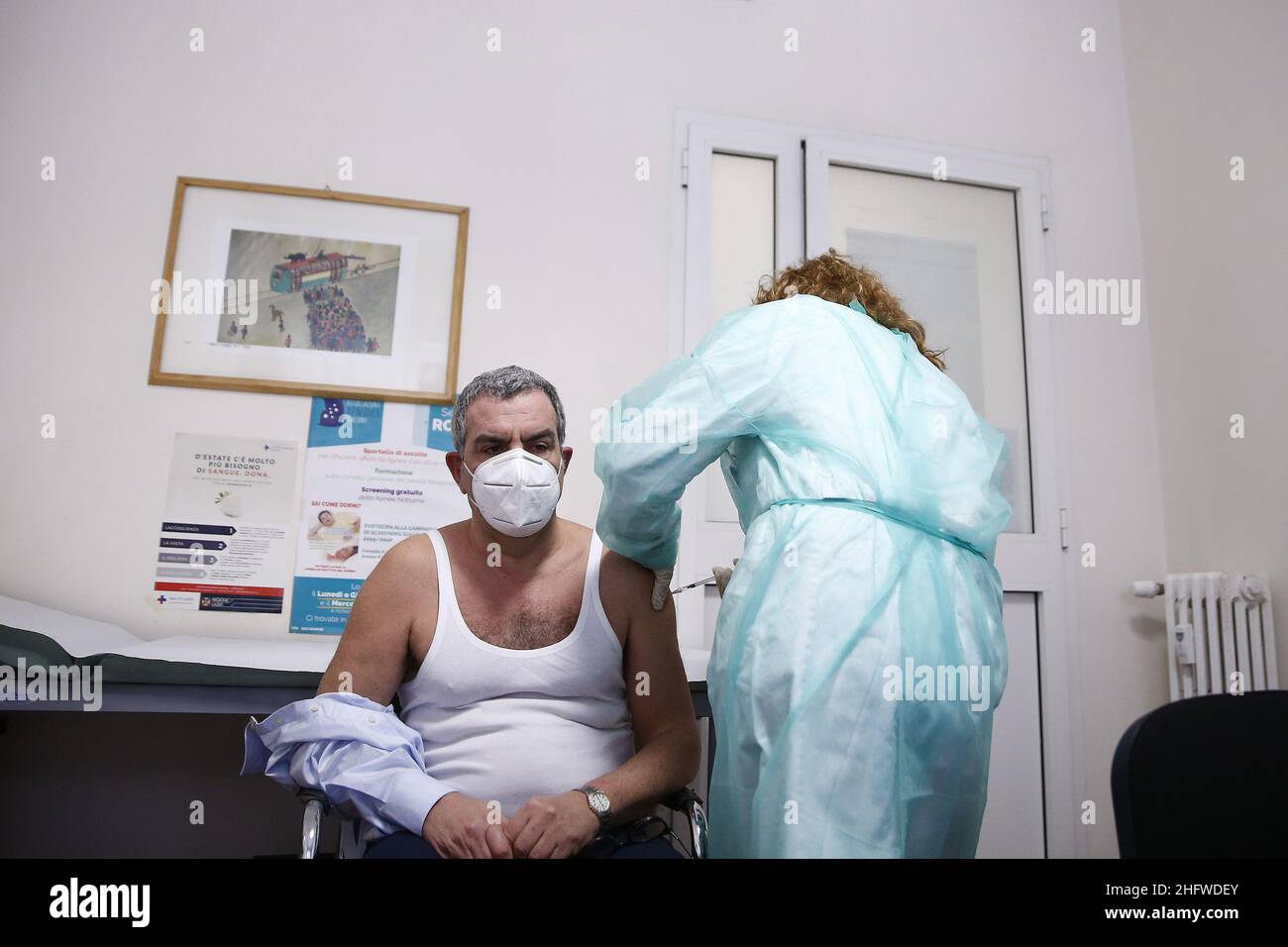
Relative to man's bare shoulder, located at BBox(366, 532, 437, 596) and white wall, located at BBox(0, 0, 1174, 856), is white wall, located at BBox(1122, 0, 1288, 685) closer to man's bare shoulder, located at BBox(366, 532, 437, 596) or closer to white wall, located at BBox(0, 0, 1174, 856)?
white wall, located at BBox(0, 0, 1174, 856)

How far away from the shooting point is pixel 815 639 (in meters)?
1.06

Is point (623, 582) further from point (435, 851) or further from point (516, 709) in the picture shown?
point (435, 851)

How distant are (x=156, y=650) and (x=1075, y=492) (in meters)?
2.42

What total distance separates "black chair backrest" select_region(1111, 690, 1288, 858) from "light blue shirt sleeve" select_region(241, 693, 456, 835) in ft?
2.71

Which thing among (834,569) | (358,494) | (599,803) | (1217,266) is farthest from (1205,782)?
(1217,266)

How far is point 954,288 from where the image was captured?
2.50 m

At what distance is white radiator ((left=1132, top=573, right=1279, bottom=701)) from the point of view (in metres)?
2.07

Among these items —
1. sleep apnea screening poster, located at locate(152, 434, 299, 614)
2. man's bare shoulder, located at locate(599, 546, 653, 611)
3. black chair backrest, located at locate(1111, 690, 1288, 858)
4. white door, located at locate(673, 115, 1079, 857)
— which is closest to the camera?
black chair backrest, located at locate(1111, 690, 1288, 858)

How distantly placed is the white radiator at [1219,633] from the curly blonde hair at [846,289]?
1294mm

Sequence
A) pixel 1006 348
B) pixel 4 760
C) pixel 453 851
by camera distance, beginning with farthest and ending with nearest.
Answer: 1. pixel 1006 348
2. pixel 4 760
3. pixel 453 851

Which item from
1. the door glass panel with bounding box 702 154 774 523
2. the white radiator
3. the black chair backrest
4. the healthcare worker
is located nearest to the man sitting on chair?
the healthcare worker

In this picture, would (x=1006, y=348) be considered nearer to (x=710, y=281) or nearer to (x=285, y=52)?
(x=710, y=281)

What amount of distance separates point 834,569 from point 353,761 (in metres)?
0.70

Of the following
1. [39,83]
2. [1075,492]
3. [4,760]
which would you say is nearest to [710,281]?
[1075,492]
